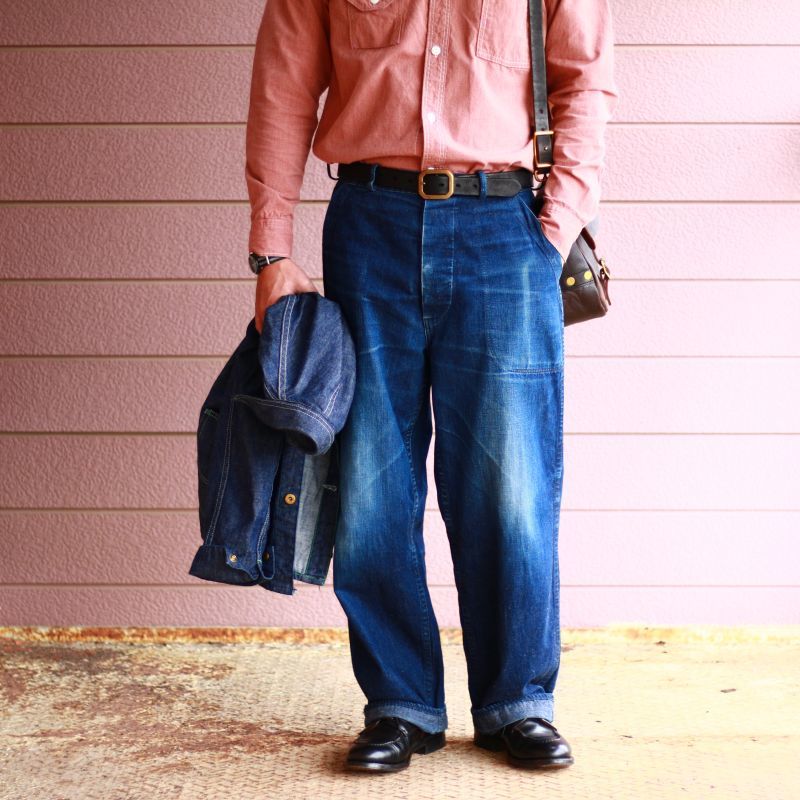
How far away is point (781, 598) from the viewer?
7.48ft

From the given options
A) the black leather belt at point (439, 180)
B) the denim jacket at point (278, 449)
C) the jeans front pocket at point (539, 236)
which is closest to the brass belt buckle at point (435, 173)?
the black leather belt at point (439, 180)

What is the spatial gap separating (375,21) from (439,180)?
267 mm

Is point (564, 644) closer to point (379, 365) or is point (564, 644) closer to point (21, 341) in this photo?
point (379, 365)

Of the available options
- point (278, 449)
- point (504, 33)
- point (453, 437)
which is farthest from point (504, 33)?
point (278, 449)

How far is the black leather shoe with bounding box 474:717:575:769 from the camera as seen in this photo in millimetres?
1579

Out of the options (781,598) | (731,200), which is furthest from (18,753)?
(731,200)

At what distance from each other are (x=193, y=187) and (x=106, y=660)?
Result: 1054mm

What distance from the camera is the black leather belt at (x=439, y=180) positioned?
1.50 m

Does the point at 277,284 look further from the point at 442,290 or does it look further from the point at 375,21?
the point at 375,21

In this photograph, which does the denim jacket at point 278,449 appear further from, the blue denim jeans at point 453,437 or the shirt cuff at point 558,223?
the shirt cuff at point 558,223

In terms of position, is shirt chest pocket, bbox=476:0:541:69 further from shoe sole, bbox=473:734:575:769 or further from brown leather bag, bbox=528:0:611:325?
shoe sole, bbox=473:734:575:769

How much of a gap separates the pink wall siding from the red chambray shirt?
0.58m

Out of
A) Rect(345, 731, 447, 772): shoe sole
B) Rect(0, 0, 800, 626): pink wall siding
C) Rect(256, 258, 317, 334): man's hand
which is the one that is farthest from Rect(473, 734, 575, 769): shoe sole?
Rect(256, 258, 317, 334): man's hand

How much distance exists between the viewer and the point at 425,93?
150cm
